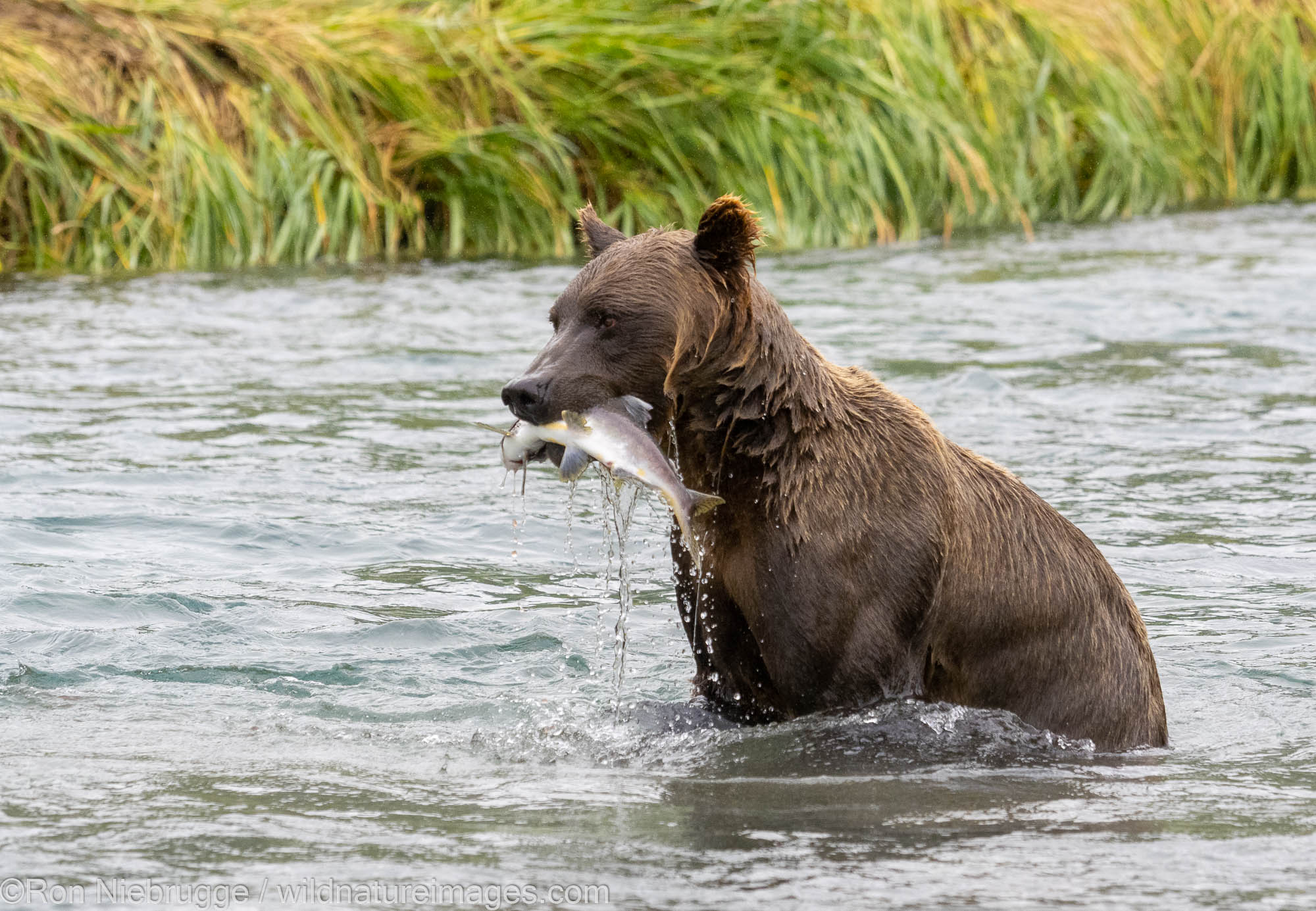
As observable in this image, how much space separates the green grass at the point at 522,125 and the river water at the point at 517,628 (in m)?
1.30

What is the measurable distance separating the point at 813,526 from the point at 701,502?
1.10 feet

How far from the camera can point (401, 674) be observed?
5.42 m

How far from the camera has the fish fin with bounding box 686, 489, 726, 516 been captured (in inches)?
163

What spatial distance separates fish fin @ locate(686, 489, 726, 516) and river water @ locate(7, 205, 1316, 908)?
0.61 m

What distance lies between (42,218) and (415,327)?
3.72 meters

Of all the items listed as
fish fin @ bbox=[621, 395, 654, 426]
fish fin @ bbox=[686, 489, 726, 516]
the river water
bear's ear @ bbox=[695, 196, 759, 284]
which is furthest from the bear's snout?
the river water

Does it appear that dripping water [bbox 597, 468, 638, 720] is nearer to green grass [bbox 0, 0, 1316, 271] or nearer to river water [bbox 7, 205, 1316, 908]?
river water [bbox 7, 205, 1316, 908]

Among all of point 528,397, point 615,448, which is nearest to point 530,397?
point 528,397

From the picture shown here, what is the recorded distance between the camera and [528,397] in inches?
160

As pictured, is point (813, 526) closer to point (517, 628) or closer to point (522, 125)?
point (517, 628)

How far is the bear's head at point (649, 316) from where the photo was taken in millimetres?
4180

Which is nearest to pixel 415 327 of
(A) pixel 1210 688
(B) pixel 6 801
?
(A) pixel 1210 688

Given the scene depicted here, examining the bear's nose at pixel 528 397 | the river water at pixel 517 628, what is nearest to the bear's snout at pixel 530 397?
the bear's nose at pixel 528 397

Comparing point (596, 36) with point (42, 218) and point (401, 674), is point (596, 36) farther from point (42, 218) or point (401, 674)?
point (401, 674)
